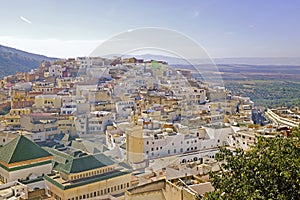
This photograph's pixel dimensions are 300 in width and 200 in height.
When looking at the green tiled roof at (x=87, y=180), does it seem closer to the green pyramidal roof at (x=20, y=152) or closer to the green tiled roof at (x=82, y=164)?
the green tiled roof at (x=82, y=164)

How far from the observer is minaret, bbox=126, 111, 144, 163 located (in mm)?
7047

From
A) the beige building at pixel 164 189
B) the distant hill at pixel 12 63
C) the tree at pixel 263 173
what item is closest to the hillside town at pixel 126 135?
the beige building at pixel 164 189

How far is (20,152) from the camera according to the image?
19.6 feet

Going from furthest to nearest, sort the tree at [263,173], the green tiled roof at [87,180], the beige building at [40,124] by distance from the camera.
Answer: the beige building at [40,124], the green tiled roof at [87,180], the tree at [263,173]

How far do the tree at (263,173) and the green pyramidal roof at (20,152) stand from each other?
4.03 meters

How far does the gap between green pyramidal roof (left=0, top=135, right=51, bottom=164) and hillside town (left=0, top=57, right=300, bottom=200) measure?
0.06 feet

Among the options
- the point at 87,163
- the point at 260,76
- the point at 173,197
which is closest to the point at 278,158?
the point at 173,197

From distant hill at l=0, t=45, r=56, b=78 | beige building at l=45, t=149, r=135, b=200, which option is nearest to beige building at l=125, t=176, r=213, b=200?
beige building at l=45, t=149, r=135, b=200

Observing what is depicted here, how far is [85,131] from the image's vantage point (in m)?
8.04

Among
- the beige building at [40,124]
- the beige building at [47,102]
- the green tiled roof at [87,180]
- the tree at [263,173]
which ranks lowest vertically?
the beige building at [40,124]

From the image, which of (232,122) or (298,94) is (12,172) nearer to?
(232,122)

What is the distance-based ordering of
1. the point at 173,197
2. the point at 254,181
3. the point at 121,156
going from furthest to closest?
the point at 121,156
the point at 173,197
the point at 254,181

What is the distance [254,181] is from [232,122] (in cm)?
823

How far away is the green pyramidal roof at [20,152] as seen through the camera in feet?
19.4
